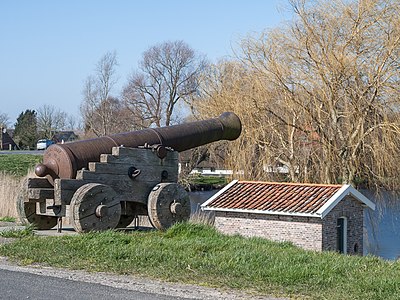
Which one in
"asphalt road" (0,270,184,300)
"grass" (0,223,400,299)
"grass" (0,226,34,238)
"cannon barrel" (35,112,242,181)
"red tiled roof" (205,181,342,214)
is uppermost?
"cannon barrel" (35,112,242,181)

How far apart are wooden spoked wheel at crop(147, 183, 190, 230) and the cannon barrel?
3.40 feet

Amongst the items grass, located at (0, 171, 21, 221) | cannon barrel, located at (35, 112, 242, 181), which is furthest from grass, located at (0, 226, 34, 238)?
grass, located at (0, 171, 21, 221)

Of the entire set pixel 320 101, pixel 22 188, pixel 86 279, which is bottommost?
pixel 86 279

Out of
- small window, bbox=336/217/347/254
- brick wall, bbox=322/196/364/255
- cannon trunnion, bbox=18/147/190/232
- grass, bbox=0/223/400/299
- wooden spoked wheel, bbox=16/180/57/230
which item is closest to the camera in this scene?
grass, bbox=0/223/400/299

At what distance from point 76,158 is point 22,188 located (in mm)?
1202

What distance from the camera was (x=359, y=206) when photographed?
19.1m

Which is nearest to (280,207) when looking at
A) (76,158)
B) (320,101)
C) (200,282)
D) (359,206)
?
(359,206)

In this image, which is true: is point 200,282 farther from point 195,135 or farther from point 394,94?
point 394,94

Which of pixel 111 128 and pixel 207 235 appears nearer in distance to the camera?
pixel 207 235

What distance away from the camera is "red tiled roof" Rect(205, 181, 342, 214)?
56.3ft

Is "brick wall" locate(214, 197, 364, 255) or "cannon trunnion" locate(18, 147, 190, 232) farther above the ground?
"cannon trunnion" locate(18, 147, 190, 232)

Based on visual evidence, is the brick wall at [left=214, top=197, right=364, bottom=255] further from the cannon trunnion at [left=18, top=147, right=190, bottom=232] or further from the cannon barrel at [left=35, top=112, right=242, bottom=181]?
the cannon trunnion at [left=18, top=147, right=190, bottom=232]

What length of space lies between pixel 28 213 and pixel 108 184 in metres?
1.62

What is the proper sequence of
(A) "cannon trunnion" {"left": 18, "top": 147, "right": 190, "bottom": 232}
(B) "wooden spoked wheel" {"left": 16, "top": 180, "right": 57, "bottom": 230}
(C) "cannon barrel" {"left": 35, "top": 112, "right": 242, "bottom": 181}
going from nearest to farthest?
(A) "cannon trunnion" {"left": 18, "top": 147, "right": 190, "bottom": 232} < (C) "cannon barrel" {"left": 35, "top": 112, "right": 242, "bottom": 181} < (B) "wooden spoked wheel" {"left": 16, "top": 180, "right": 57, "bottom": 230}
